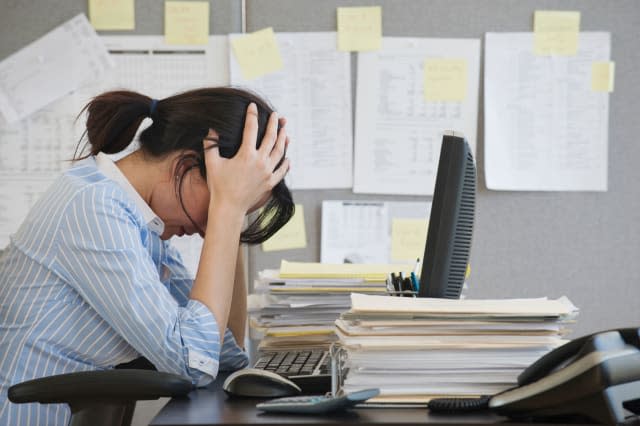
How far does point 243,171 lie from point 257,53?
2.47 ft

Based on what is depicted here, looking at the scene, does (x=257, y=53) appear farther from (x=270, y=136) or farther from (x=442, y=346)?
(x=442, y=346)

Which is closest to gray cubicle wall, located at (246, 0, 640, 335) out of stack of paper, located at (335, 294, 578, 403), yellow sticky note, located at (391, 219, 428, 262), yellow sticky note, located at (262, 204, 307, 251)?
yellow sticky note, located at (391, 219, 428, 262)

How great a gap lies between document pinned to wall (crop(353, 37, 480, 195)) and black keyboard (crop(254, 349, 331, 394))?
676 millimetres

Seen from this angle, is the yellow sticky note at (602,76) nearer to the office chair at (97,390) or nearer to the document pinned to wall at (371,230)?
the document pinned to wall at (371,230)

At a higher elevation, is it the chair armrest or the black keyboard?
the chair armrest

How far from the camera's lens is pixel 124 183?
3.72 ft

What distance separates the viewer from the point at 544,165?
1.75m

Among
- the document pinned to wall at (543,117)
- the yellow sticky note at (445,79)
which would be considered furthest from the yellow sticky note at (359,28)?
the document pinned to wall at (543,117)

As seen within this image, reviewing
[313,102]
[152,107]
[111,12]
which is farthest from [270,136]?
[111,12]

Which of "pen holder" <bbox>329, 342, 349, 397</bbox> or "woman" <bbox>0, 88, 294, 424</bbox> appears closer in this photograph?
"pen holder" <bbox>329, 342, 349, 397</bbox>

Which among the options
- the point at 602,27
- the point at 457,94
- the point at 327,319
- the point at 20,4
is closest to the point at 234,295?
the point at 327,319

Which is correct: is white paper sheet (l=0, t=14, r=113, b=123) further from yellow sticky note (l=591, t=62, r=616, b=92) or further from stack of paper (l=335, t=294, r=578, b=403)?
stack of paper (l=335, t=294, r=578, b=403)

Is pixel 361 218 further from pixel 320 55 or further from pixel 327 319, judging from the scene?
pixel 327 319

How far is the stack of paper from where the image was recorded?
2.45 ft
